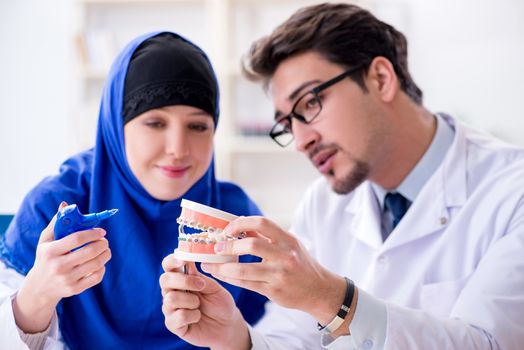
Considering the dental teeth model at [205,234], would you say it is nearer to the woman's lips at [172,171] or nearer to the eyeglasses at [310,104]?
the woman's lips at [172,171]

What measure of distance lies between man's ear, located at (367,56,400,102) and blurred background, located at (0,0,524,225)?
225 centimetres

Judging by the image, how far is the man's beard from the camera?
69.6 inches

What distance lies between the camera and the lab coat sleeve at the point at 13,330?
1.21 metres

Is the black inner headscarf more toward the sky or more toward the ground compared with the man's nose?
more toward the sky

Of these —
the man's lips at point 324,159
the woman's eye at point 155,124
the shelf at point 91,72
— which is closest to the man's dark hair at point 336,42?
the man's lips at point 324,159

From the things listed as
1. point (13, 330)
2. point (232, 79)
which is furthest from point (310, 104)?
point (232, 79)

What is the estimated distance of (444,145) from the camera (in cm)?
179

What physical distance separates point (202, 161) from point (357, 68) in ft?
2.01

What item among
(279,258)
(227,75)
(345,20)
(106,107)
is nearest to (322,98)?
(345,20)

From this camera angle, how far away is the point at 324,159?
1.81 m

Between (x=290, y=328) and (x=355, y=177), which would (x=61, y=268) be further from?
(x=355, y=177)

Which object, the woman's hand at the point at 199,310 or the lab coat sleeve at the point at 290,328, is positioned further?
the lab coat sleeve at the point at 290,328

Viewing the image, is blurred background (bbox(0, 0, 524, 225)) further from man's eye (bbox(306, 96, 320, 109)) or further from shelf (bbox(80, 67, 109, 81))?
man's eye (bbox(306, 96, 320, 109))

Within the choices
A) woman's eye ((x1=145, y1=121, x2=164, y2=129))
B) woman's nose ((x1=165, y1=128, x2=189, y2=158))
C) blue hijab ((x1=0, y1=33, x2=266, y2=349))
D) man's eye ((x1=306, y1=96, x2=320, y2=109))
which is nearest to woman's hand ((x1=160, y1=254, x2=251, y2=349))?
blue hijab ((x1=0, y1=33, x2=266, y2=349))
